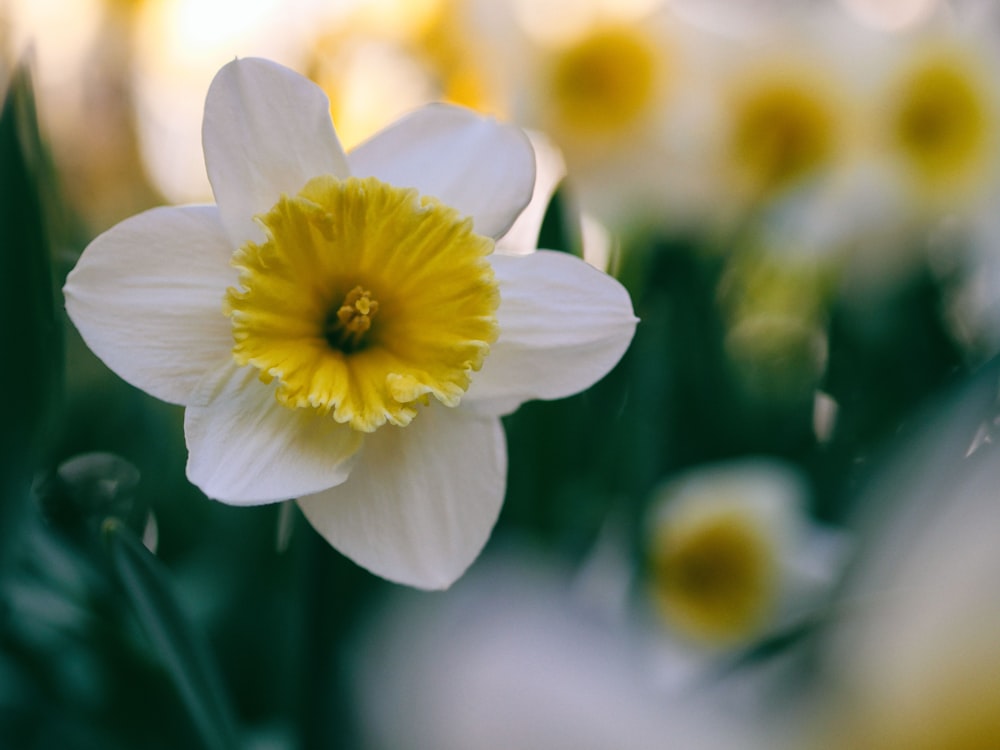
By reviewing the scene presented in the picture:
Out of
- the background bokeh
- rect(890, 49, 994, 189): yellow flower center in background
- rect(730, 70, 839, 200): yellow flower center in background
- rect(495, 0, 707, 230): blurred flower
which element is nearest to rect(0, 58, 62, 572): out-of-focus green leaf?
the background bokeh

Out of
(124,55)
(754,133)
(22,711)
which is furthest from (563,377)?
(124,55)

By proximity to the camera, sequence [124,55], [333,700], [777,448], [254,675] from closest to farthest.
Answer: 1. [333,700]
2. [254,675]
3. [777,448]
4. [124,55]

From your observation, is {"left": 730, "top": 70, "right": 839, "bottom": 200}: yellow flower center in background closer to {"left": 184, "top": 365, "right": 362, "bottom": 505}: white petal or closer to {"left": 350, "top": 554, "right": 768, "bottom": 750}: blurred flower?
{"left": 350, "top": 554, "right": 768, "bottom": 750}: blurred flower

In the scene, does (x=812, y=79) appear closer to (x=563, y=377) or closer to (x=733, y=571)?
(x=733, y=571)

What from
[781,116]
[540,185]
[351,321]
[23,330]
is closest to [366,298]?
[351,321]

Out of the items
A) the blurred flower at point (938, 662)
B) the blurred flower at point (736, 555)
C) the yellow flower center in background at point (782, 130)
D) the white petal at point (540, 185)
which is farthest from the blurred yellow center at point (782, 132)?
the blurred flower at point (938, 662)

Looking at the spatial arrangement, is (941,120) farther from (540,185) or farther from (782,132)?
(540,185)
